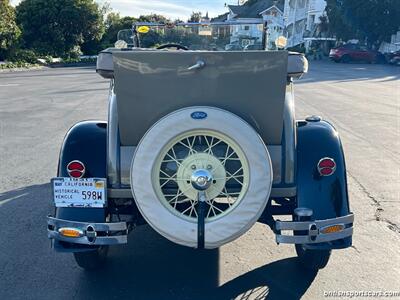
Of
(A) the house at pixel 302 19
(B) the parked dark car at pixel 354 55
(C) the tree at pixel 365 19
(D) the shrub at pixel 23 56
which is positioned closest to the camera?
(D) the shrub at pixel 23 56

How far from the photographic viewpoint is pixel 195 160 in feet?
9.41

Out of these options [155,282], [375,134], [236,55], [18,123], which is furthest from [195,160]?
[18,123]

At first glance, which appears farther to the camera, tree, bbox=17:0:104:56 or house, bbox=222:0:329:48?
house, bbox=222:0:329:48

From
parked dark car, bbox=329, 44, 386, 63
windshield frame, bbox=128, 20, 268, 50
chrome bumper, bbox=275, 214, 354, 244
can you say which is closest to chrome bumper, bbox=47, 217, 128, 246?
chrome bumper, bbox=275, 214, 354, 244

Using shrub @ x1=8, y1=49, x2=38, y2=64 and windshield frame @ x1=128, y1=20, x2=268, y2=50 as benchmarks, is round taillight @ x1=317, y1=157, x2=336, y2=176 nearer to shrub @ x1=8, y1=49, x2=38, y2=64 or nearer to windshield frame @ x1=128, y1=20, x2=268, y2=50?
windshield frame @ x1=128, y1=20, x2=268, y2=50

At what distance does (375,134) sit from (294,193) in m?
6.17

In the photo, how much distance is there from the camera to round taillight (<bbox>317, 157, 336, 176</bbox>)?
3.16 meters

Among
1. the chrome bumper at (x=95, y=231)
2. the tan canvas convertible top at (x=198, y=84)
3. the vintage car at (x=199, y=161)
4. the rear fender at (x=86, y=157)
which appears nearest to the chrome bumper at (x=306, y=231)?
the vintage car at (x=199, y=161)

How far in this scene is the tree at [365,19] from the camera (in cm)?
3559

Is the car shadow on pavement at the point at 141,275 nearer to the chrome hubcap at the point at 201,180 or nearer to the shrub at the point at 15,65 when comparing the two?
the chrome hubcap at the point at 201,180

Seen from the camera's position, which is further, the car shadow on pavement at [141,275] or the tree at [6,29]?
the tree at [6,29]

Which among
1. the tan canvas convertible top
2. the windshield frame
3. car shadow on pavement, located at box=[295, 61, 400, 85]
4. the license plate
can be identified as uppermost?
the windshield frame

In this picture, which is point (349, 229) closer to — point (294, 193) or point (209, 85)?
point (294, 193)

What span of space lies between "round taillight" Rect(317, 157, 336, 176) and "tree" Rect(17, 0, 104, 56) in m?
33.3
